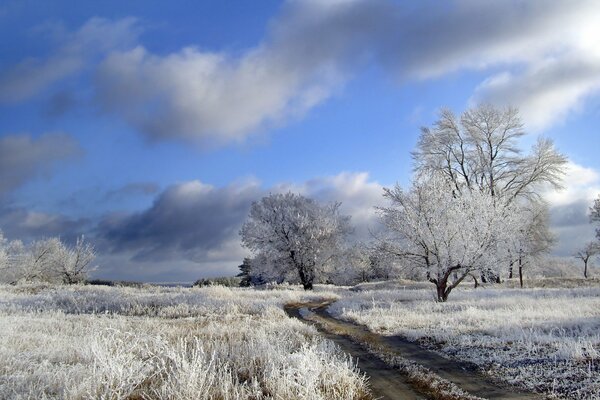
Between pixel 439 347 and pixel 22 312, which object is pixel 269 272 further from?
pixel 439 347

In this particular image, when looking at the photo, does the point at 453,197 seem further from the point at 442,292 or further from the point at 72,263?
the point at 72,263

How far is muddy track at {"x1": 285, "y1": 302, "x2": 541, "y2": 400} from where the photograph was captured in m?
9.08

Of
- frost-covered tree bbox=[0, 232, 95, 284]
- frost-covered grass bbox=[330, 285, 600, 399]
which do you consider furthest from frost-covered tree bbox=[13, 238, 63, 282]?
frost-covered grass bbox=[330, 285, 600, 399]

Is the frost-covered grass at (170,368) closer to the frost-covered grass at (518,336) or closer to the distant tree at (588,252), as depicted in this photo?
the frost-covered grass at (518,336)

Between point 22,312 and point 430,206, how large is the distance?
23.2 meters

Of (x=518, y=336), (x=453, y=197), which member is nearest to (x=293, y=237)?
(x=453, y=197)

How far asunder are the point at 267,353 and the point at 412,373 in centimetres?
340

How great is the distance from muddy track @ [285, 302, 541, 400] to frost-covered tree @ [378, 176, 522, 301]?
12.9 meters

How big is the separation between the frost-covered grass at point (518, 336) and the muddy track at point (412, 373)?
50 cm

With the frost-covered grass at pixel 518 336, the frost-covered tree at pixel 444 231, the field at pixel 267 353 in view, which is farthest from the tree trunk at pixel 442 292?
the field at pixel 267 353

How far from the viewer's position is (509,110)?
46.3 metres

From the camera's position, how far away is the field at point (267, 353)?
7.77 m

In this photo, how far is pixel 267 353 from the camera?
1012 centimetres

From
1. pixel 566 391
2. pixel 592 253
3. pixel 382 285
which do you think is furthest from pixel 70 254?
pixel 592 253
